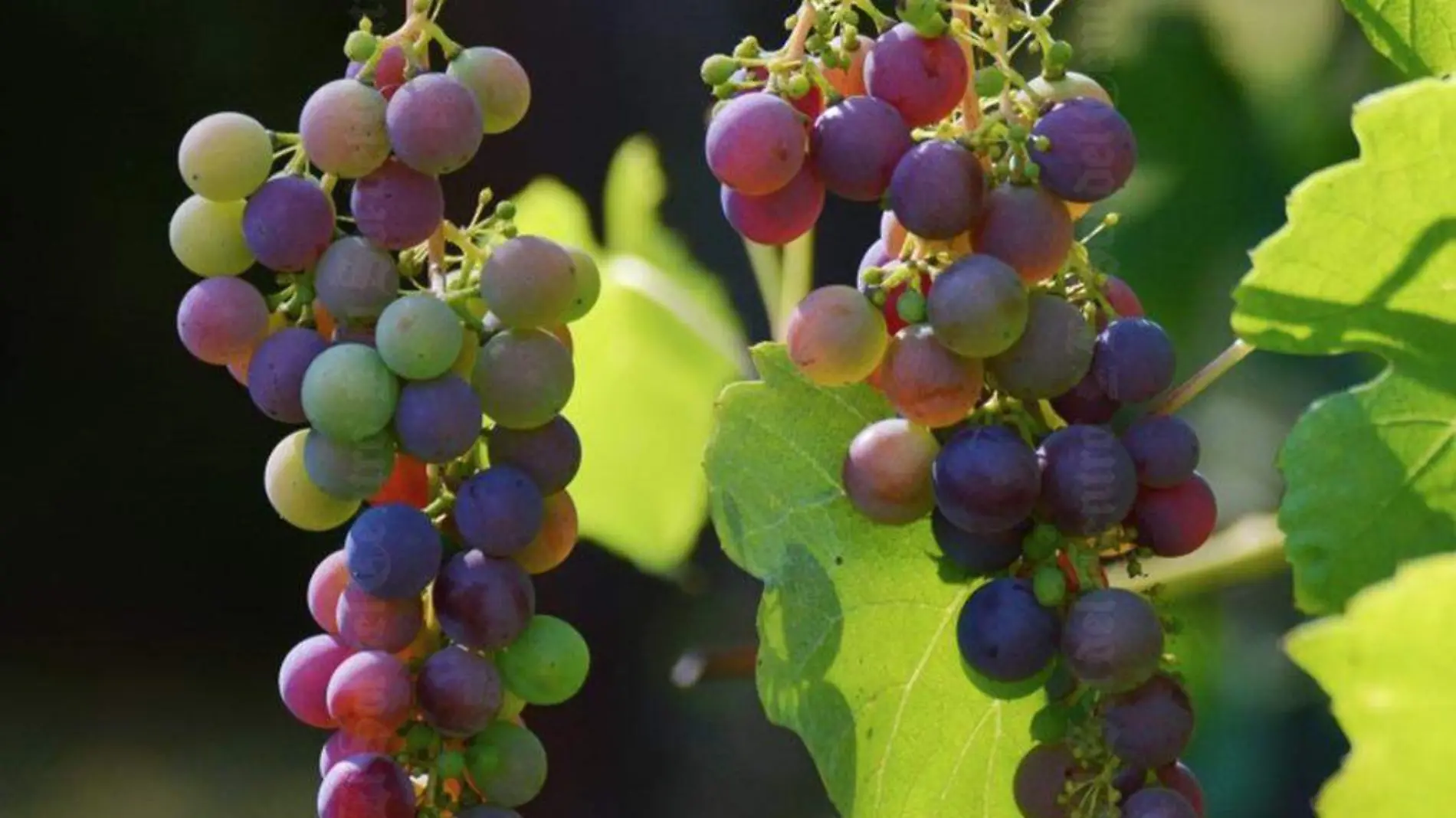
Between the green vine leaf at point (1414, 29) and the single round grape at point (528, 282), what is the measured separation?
0.70 feet

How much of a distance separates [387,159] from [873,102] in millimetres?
115

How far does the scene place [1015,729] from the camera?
0.48 metres

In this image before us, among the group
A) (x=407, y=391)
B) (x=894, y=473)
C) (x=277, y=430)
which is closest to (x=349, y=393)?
(x=407, y=391)

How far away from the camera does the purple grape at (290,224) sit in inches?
16.2

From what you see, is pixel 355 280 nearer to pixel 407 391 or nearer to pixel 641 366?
pixel 407 391

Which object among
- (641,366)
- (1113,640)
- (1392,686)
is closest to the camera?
(1392,686)

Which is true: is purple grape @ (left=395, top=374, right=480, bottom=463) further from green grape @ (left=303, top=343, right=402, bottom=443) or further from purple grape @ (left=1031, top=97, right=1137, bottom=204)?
purple grape @ (left=1031, top=97, right=1137, bottom=204)

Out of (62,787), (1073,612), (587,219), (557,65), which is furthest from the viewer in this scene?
(62,787)

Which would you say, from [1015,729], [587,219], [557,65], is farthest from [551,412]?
[557,65]

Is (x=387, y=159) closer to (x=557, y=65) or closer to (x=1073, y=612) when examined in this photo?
(x=1073, y=612)

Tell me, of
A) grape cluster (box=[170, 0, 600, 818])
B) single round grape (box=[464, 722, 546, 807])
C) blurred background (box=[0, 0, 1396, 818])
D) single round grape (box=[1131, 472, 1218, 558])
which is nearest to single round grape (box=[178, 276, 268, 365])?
grape cluster (box=[170, 0, 600, 818])

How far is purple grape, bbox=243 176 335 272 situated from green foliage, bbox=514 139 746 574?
25cm

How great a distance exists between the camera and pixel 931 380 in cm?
40

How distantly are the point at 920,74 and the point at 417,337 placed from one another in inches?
5.2
